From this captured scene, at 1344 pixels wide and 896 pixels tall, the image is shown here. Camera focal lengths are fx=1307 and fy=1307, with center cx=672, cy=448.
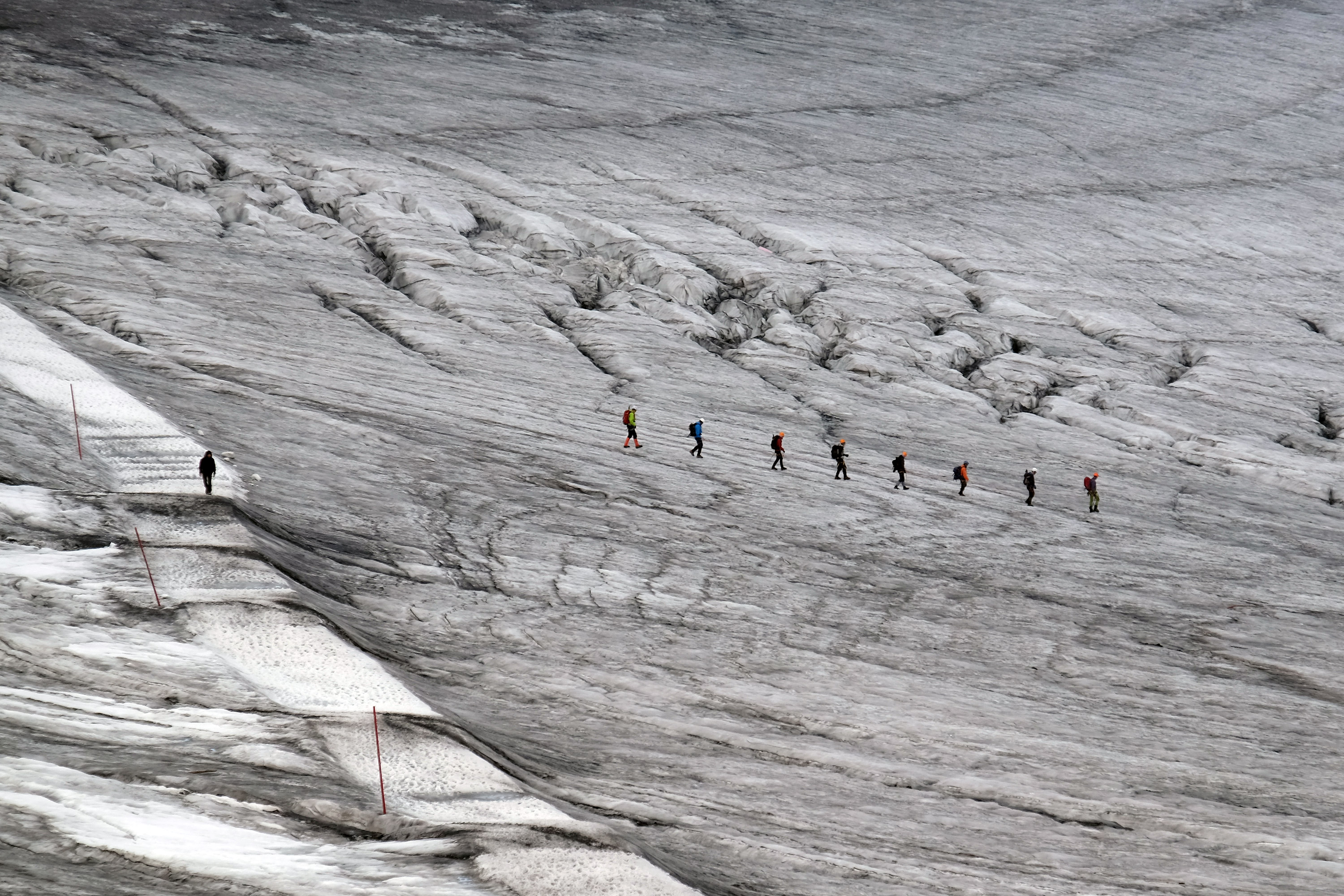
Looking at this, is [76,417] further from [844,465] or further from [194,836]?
[844,465]

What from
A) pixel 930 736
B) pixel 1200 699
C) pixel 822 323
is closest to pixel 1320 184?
pixel 822 323

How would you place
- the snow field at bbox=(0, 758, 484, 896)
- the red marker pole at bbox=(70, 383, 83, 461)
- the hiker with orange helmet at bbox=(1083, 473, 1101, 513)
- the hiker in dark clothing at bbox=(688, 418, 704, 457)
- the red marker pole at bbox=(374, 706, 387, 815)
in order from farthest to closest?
the hiker with orange helmet at bbox=(1083, 473, 1101, 513) → the hiker in dark clothing at bbox=(688, 418, 704, 457) → the red marker pole at bbox=(70, 383, 83, 461) → the red marker pole at bbox=(374, 706, 387, 815) → the snow field at bbox=(0, 758, 484, 896)

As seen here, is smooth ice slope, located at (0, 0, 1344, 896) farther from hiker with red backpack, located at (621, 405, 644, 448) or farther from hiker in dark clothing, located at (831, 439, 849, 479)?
hiker in dark clothing, located at (831, 439, 849, 479)

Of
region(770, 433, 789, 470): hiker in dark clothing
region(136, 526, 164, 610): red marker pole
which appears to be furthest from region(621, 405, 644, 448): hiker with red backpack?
region(136, 526, 164, 610): red marker pole

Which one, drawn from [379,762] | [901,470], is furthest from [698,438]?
[379,762]

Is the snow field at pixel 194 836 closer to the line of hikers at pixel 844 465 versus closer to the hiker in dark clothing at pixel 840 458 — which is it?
the line of hikers at pixel 844 465

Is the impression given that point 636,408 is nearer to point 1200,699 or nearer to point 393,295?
point 393,295
